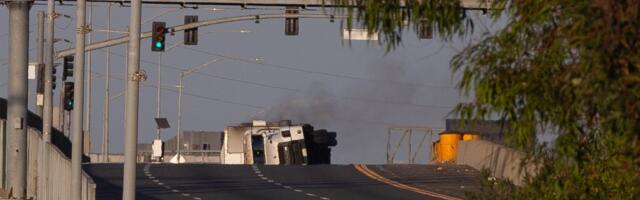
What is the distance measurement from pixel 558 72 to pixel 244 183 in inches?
1497

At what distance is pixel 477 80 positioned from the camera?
10.9 metres

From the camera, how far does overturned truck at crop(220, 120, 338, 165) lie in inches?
2746

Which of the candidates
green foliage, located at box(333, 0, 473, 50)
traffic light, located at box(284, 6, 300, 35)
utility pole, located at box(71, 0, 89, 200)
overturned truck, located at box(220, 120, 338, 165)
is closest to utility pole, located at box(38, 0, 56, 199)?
utility pole, located at box(71, 0, 89, 200)

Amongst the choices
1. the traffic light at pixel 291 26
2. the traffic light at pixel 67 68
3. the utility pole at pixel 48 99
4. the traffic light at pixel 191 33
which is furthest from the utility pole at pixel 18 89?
the traffic light at pixel 67 68

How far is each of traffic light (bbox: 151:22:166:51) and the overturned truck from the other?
2551 cm

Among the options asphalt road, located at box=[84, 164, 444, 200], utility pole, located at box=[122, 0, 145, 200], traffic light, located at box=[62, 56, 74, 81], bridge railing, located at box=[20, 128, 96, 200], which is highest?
traffic light, located at box=[62, 56, 74, 81]

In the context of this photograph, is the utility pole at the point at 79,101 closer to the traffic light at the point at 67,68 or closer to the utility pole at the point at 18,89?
the utility pole at the point at 18,89

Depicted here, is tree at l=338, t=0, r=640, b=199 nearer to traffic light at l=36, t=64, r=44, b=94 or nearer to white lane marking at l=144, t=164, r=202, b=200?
white lane marking at l=144, t=164, r=202, b=200

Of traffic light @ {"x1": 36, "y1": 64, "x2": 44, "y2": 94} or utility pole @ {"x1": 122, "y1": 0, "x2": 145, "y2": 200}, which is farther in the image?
traffic light @ {"x1": 36, "y1": 64, "x2": 44, "y2": 94}

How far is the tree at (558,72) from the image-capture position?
9.93 m

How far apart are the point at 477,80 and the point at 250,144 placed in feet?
204

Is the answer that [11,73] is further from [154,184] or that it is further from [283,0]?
[283,0]

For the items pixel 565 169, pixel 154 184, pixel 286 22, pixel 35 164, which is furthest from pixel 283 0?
pixel 565 169

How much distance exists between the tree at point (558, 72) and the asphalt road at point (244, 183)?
2794 cm
